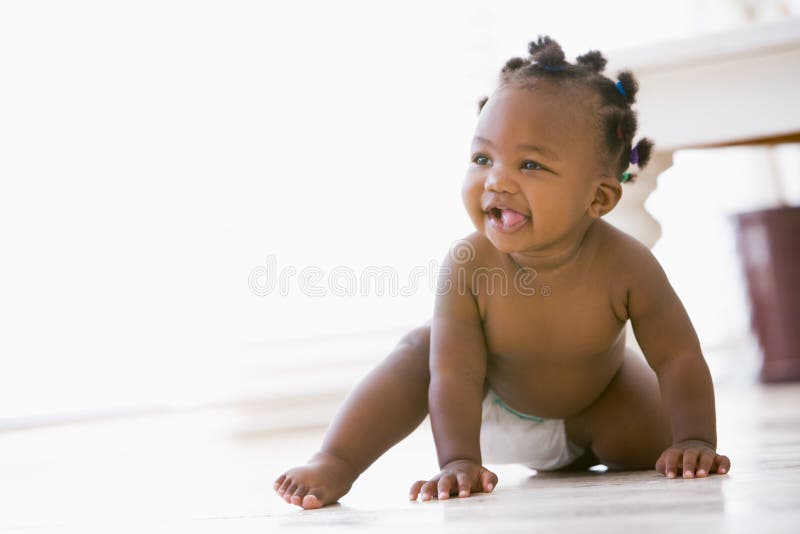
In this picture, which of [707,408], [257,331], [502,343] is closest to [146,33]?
[257,331]

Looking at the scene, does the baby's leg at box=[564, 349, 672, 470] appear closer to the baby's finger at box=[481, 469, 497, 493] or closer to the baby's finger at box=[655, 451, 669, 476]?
the baby's finger at box=[655, 451, 669, 476]

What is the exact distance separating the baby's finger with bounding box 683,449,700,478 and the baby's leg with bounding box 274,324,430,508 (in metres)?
0.31

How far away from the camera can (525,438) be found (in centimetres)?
114

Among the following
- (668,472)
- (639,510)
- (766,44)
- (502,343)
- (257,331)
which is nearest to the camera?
(639,510)

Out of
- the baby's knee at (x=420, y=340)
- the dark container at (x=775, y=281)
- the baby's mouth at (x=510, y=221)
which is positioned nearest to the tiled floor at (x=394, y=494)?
the baby's knee at (x=420, y=340)

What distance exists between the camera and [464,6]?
2.28 m

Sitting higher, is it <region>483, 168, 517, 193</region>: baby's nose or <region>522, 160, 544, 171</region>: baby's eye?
<region>522, 160, 544, 171</region>: baby's eye

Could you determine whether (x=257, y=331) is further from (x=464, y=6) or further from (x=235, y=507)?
(x=235, y=507)

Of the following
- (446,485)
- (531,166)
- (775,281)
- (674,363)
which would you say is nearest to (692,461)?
(674,363)

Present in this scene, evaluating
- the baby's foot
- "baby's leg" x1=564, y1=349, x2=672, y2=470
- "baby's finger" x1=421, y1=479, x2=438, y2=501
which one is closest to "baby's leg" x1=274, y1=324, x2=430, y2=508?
the baby's foot

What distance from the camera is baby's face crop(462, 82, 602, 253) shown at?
3.20 ft

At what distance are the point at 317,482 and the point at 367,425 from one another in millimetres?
104

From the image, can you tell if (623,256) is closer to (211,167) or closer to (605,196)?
→ (605,196)

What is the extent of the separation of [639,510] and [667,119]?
0.96 metres
